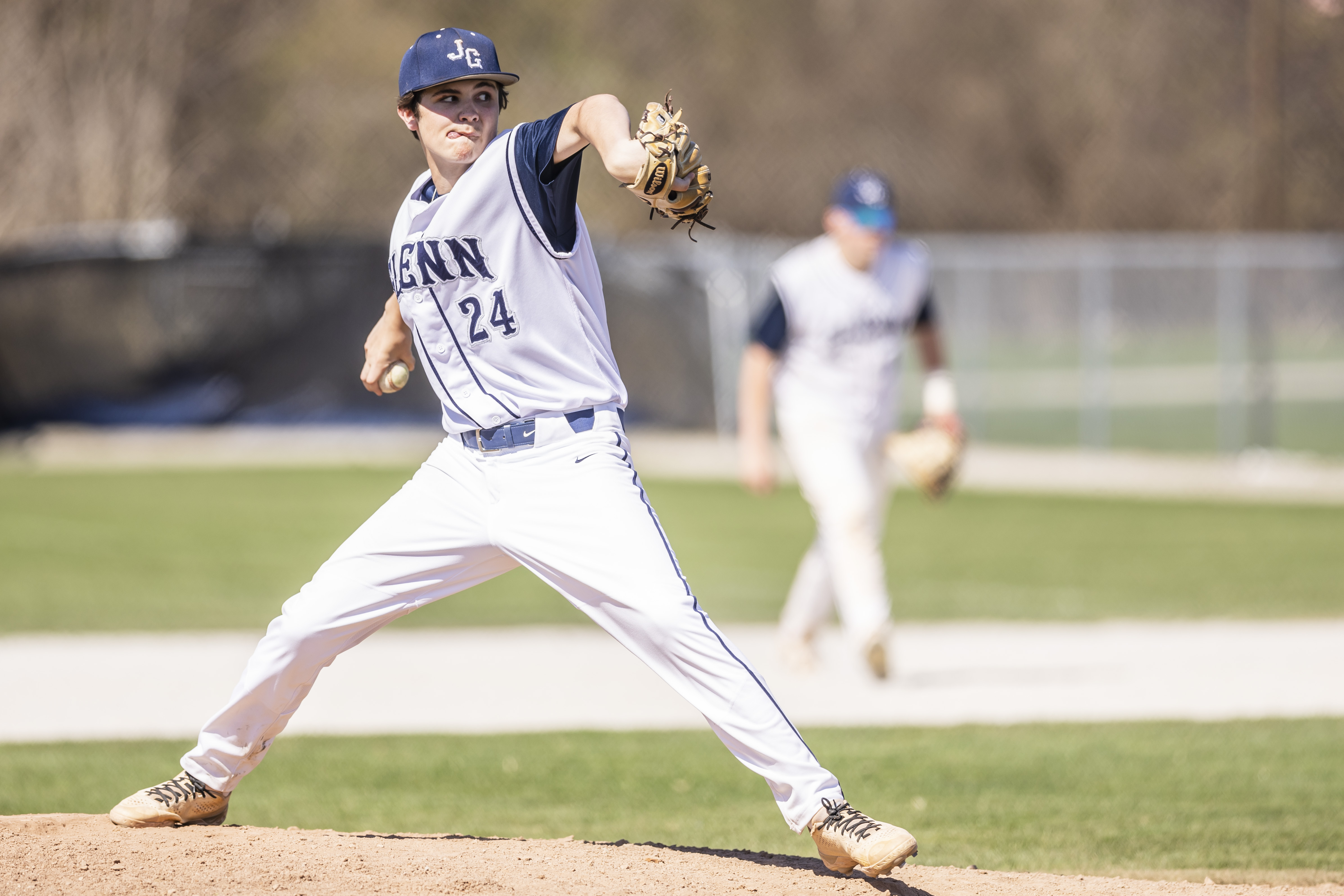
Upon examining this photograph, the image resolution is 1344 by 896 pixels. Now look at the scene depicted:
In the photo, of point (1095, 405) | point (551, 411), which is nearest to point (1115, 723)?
point (551, 411)

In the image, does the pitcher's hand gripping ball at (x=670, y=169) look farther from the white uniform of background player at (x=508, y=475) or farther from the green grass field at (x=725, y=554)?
the green grass field at (x=725, y=554)

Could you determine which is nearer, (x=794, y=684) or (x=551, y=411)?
(x=551, y=411)

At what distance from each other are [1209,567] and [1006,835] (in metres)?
7.42

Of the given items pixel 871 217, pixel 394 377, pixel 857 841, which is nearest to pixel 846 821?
pixel 857 841

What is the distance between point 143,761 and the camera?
6355 mm

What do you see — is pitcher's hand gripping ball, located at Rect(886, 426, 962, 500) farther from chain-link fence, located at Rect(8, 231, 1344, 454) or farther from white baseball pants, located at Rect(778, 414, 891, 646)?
chain-link fence, located at Rect(8, 231, 1344, 454)

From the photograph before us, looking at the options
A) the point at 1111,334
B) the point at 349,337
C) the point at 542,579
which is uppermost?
the point at 542,579

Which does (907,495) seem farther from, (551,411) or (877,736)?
(551,411)

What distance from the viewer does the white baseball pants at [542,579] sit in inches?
163

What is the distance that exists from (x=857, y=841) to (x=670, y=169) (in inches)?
65.1

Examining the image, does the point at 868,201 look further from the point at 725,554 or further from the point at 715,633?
the point at 725,554

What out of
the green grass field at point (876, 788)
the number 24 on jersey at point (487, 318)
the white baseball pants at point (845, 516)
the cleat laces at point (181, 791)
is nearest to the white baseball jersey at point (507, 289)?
the number 24 on jersey at point (487, 318)

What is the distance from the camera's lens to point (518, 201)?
408 cm

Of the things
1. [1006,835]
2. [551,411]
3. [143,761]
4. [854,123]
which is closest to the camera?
[551,411]
